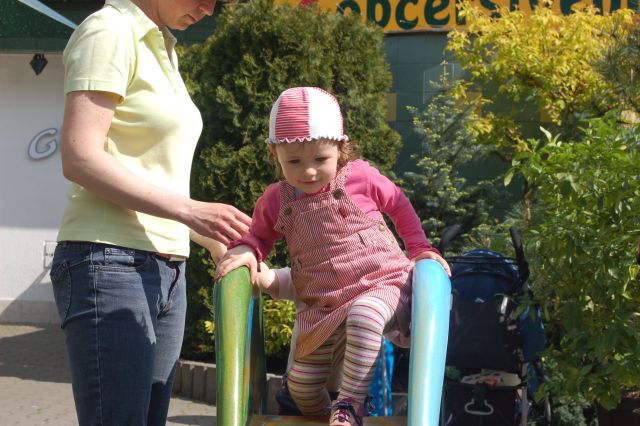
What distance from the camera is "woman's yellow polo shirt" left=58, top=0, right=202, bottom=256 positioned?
2.31 meters

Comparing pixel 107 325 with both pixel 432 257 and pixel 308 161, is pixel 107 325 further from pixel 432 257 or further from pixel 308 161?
pixel 432 257

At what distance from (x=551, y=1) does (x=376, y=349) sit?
18.0 feet

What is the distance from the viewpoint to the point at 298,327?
2.92 meters

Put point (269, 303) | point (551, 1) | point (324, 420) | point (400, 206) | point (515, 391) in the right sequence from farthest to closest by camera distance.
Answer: point (551, 1) → point (269, 303) → point (515, 391) → point (400, 206) → point (324, 420)

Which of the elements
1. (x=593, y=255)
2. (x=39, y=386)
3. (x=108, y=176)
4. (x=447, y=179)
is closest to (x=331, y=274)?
(x=108, y=176)

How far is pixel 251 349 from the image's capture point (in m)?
2.87

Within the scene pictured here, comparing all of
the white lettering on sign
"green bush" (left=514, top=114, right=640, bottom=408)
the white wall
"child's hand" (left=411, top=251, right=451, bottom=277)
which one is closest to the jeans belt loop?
"child's hand" (left=411, top=251, right=451, bottom=277)

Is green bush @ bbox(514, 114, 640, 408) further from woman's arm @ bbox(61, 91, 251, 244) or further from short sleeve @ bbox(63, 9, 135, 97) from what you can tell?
short sleeve @ bbox(63, 9, 135, 97)

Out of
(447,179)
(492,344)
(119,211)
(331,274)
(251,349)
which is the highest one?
(119,211)

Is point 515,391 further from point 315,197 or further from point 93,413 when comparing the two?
point 93,413

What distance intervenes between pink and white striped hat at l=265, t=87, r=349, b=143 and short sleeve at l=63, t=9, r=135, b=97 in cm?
57

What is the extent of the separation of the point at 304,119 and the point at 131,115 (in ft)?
1.92

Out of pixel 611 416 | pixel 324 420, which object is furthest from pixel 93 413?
pixel 611 416

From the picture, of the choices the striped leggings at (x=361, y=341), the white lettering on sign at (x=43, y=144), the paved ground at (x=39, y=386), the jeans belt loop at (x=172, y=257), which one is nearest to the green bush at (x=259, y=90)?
the paved ground at (x=39, y=386)
